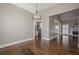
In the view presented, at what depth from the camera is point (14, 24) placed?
1784 millimetres

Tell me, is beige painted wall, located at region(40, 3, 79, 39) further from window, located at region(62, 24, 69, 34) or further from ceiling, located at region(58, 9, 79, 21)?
window, located at region(62, 24, 69, 34)

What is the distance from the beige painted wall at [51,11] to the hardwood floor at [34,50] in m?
0.35

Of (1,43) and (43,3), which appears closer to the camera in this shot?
(1,43)

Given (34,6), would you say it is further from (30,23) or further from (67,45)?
(67,45)

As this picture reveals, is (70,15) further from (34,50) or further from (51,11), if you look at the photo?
(34,50)

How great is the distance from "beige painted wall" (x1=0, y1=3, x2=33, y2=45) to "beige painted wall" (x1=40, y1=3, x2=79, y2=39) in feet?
1.15

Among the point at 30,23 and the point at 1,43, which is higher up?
the point at 30,23

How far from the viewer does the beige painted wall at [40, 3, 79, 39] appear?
5.83 ft

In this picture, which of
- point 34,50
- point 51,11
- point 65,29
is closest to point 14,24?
point 34,50

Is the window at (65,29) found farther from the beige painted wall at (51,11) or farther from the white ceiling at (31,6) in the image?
the white ceiling at (31,6)

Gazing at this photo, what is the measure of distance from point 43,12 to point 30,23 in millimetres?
444

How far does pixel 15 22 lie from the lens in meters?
1.79

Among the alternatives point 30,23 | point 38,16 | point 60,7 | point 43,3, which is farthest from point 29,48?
point 60,7
